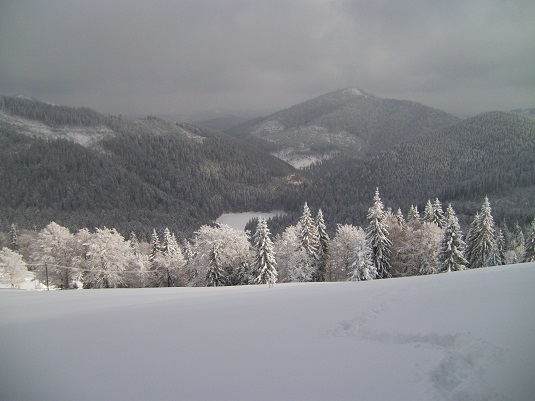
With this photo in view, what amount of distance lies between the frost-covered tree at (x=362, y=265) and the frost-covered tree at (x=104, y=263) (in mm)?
31451

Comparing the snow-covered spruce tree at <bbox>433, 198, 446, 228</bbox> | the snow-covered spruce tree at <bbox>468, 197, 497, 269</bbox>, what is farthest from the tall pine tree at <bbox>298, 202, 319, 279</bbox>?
the snow-covered spruce tree at <bbox>433, 198, 446, 228</bbox>

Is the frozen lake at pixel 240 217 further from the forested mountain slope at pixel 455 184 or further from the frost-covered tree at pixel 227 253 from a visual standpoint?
the frost-covered tree at pixel 227 253

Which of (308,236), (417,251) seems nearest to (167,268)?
(308,236)

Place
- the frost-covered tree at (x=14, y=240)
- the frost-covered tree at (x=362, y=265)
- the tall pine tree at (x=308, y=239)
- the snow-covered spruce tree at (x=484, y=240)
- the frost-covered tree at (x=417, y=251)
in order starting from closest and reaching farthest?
the frost-covered tree at (x=362, y=265), the snow-covered spruce tree at (x=484, y=240), the frost-covered tree at (x=417, y=251), the tall pine tree at (x=308, y=239), the frost-covered tree at (x=14, y=240)

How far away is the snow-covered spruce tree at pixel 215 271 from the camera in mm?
37116

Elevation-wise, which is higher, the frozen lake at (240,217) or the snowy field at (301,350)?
the snowy field at (301,350)

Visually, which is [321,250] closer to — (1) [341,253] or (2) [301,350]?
(1) [341,253]

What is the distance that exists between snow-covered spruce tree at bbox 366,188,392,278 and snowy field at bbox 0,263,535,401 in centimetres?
2467

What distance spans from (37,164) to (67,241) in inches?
7147

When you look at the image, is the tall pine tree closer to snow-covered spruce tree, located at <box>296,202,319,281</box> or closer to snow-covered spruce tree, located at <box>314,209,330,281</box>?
snow-covered spruce tree, located at <box>296,202,319,281</box>

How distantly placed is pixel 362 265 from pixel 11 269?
52.9m

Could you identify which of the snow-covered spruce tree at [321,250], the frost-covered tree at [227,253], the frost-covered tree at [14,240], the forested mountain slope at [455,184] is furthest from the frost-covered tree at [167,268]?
the forested mountain slope at [455,184]

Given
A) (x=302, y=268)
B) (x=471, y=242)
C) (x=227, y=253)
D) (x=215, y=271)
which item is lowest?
(x=302, y=268)

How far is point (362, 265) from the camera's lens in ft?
105
